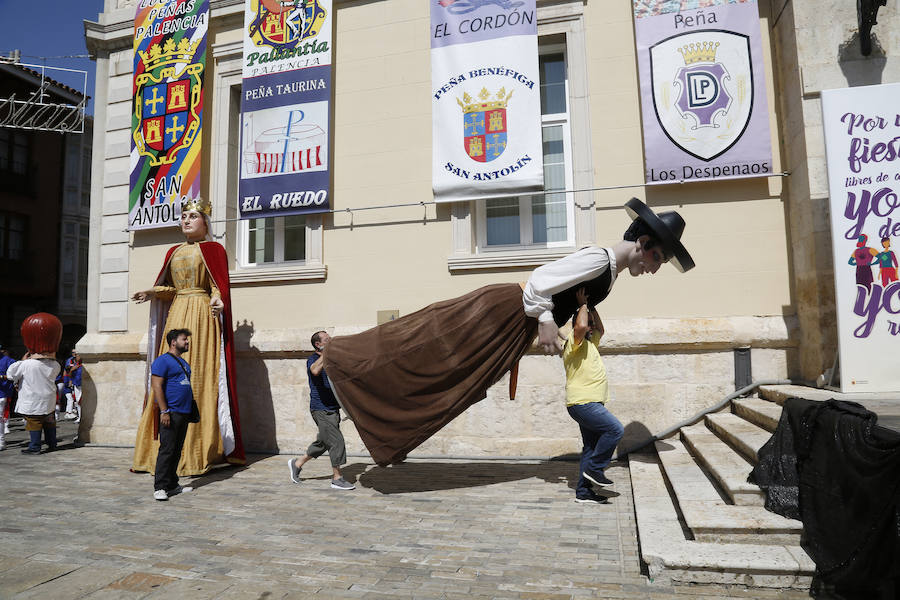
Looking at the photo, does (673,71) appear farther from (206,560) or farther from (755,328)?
(206,560)

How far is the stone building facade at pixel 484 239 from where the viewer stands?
20.6 ft

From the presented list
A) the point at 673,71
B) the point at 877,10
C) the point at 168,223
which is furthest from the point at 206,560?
the point at 877,10

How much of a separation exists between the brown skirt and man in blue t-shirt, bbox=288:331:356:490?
102cm

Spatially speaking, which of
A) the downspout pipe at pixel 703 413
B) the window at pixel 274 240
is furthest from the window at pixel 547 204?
the window at pixel 274 240

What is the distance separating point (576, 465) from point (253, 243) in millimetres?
5513

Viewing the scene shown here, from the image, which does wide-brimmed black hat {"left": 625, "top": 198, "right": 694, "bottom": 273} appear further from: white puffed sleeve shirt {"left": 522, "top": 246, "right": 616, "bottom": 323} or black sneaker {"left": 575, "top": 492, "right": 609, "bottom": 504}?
black sneaker {"left": 575, "top": 492, "right": 609, "bottom": 504}

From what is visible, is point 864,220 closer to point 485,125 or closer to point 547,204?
point 547,204

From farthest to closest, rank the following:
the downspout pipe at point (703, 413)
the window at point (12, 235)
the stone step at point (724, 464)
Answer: the window at point (12, 235) < the downspout pipe at point (703, 413) < the stone step at point (724, 464)

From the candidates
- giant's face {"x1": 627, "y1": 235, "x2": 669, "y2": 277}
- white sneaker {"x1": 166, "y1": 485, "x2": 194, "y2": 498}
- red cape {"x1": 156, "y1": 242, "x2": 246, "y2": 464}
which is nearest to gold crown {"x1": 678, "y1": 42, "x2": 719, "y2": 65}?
giant's face {"x1": 627, "y1": 235, "x2": 669, "y2": 277}

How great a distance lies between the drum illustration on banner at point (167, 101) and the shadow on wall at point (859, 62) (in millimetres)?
8078

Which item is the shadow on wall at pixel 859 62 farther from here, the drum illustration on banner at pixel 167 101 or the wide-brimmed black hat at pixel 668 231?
the drum illustration on banner at pixel 167 101

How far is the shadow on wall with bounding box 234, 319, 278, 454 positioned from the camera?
25.0ft

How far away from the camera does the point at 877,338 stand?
5340 millimetres

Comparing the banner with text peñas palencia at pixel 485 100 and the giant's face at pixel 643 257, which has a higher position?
the banner with text peñas palencia at pixel 485 100
